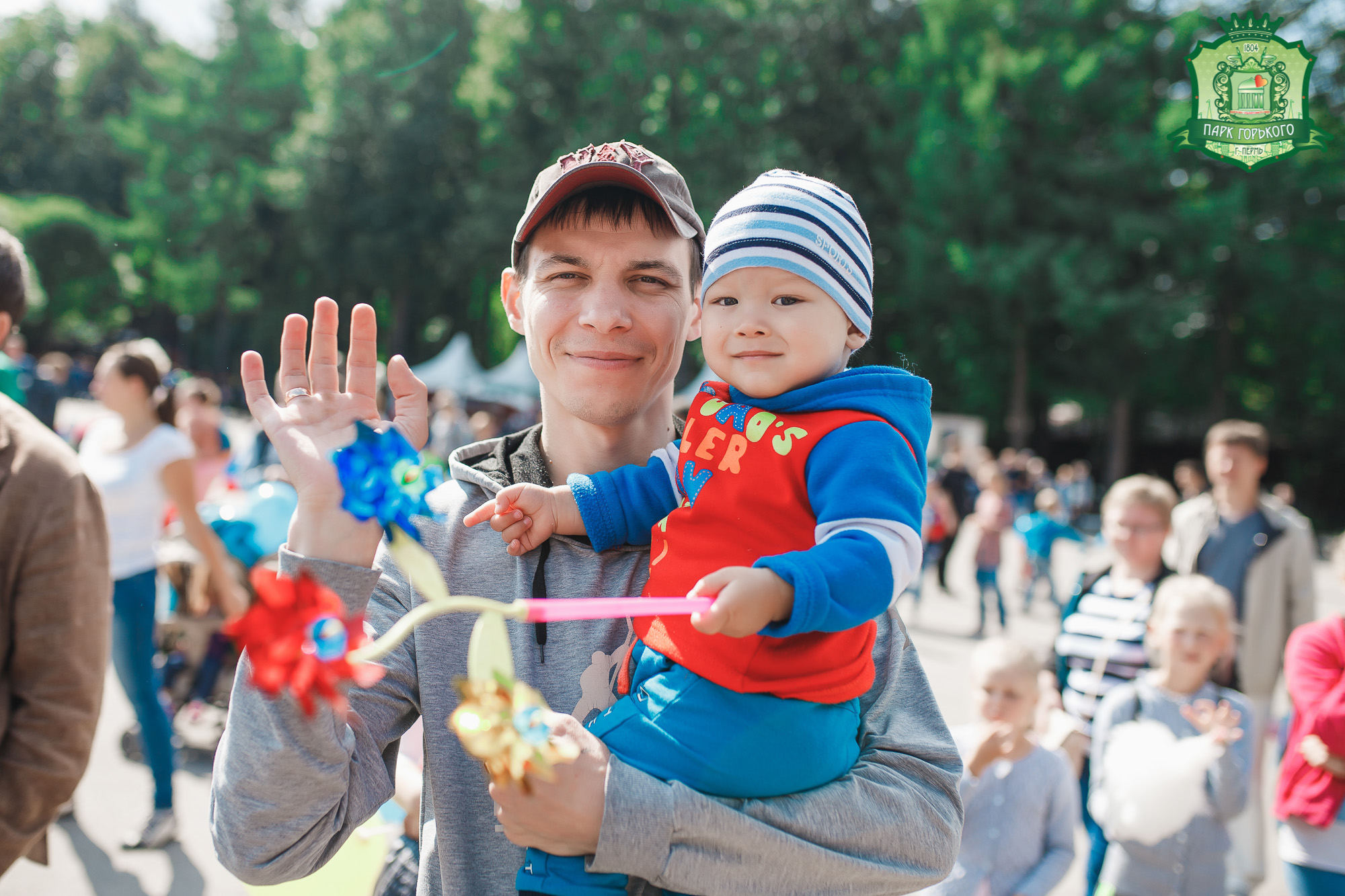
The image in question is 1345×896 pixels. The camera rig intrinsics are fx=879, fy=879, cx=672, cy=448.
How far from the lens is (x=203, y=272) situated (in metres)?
33.3

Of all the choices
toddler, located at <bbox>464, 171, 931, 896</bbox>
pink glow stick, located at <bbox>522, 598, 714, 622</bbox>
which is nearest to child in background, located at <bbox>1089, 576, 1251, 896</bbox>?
toddler, located at <bbox>464, 171, 931, 896</bbox>

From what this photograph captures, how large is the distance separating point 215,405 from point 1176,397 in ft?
87.9

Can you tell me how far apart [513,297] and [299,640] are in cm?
135

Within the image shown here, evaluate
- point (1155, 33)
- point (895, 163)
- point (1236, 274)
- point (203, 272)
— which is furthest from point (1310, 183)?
point (203, 272)

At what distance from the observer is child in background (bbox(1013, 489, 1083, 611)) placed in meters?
9.52

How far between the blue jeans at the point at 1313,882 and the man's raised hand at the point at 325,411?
337cm

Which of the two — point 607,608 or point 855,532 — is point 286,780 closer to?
point 607,608

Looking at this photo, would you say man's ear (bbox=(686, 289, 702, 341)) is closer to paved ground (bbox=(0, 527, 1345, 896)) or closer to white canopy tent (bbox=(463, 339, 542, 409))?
paved ground (bbox=(0, 527, 1345, 896))

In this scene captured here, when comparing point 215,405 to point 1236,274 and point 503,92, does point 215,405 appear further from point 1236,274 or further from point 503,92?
point 1236,274

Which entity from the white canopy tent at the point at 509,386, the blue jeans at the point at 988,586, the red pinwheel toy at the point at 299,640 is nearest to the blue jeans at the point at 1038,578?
the blue jeans at the point at 988,586

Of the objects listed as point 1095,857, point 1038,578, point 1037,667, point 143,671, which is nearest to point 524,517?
point 1037,667

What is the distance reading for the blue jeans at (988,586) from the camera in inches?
356

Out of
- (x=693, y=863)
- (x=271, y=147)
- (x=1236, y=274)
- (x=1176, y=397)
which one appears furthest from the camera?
(x=271, y=147)

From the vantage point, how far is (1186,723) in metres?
3.25
